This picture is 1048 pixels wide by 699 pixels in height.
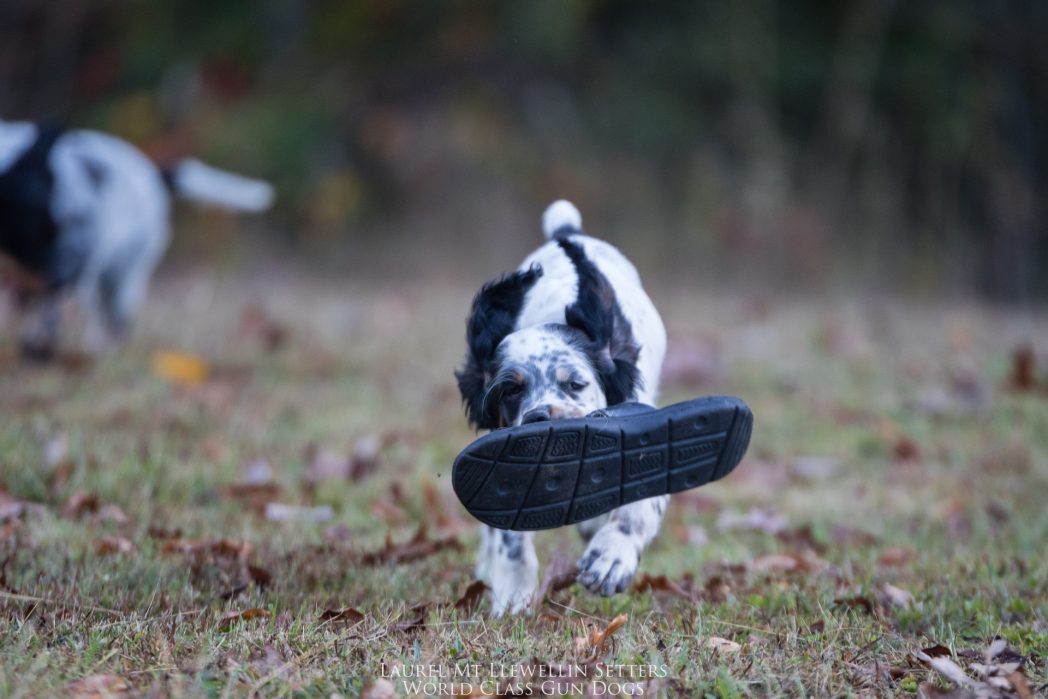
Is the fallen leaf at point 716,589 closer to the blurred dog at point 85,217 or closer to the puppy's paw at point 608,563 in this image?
the puppy's paw at point 608,563

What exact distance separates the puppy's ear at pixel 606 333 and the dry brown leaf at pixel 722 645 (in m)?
0.65

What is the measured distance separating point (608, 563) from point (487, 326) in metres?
0.71

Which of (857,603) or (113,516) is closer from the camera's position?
(857,603)

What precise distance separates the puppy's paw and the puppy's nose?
0.40 meters

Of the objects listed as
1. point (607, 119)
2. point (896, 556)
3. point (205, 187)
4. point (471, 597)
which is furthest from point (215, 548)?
point (607, 119)

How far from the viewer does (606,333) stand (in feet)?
9.73

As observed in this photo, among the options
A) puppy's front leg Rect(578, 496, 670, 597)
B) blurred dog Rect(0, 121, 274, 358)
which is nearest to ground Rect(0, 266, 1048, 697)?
puppy's front leg Rect(578, 496, 670, 597)

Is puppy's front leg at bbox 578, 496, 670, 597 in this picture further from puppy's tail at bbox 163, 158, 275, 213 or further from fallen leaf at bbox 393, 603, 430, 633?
puppy's tail at bbox 163, 158, 275, 213

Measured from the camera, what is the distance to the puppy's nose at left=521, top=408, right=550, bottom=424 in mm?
2668

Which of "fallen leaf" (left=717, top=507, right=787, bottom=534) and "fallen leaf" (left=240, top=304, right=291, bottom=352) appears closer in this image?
"fallen leaf" (left=717, top=507, right=787, bottom=534)

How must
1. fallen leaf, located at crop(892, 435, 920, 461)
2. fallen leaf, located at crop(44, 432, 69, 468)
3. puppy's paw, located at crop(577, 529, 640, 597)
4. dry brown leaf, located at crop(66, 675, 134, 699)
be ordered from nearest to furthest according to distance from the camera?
dry brown leaf, located at crop(66, 675, 134, 699) < puppy's paw, located at crop(577, 529, 640, 597) < fallen leaf, located at crop(44, 432, 69, 468) < fallen leaf, located at crop(892, 435, 920, 461)

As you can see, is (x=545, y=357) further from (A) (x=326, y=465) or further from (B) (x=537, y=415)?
(A) (x=326, y=465)

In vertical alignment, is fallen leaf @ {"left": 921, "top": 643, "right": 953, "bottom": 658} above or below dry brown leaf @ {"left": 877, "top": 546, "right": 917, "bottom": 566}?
below

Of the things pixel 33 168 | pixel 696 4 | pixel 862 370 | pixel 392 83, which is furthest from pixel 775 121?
pixel 33 168
